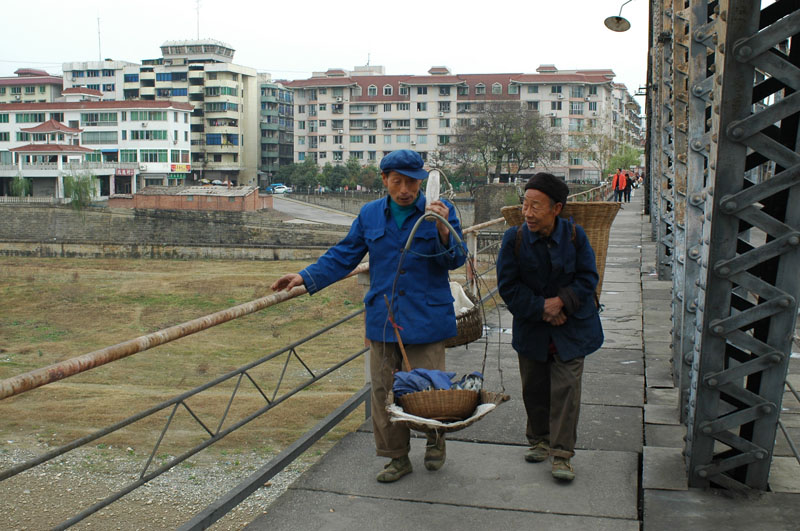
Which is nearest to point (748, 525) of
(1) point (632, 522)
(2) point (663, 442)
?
(1) point (632, 522)

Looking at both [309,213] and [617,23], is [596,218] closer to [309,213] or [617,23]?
[617,23]

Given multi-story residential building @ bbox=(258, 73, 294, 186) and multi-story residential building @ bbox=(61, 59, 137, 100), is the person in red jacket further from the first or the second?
multi-story residential building @ bbox=(61, 59, 137, 100)

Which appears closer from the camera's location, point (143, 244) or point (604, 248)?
point (604, 248)

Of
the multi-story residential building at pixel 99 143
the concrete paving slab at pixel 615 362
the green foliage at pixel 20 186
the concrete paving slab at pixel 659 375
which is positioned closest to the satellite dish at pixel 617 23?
the concrete paving slab at pixel 615 362

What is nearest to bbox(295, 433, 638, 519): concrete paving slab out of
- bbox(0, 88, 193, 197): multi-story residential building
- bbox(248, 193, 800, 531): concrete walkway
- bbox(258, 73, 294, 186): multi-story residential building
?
bbox(248, 193, 800, 531): concrete walkway

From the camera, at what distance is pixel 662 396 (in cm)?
577

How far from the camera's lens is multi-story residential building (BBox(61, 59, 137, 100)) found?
90.0 meters

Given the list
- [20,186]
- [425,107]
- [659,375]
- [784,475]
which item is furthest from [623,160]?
[784,475]

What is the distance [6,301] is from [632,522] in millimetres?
37065

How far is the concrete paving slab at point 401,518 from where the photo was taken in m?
3.59

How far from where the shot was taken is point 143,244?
185ft

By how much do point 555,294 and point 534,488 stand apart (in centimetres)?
90

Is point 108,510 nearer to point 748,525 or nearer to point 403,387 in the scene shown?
point 403,387

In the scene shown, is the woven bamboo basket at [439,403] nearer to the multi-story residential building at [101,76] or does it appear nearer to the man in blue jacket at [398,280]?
the man in blue jacket at [398,280]
